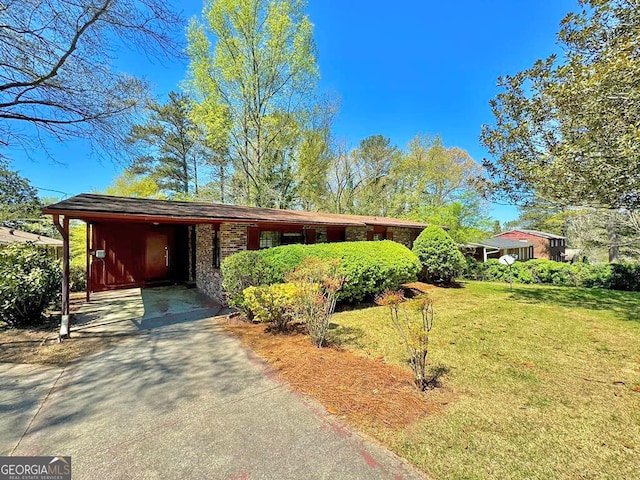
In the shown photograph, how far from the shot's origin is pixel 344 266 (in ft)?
24.6

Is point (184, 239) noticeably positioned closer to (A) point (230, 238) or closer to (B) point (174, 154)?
(A) point (230, 238)

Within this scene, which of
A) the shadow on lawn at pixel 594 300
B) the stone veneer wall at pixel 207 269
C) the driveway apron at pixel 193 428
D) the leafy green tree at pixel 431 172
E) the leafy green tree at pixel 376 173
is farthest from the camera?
the leafy green tree at pixel 376 173

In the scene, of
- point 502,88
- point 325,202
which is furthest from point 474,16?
point 325,202

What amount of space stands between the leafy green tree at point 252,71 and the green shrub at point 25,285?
420 inches

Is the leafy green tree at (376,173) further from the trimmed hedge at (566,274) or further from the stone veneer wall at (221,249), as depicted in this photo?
the stone veneer wall at (221,249)

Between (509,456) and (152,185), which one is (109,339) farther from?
(152,185)

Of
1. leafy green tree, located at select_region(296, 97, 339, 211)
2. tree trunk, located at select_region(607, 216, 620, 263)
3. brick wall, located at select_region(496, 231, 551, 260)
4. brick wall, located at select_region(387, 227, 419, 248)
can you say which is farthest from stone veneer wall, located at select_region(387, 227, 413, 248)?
brick wall, located at select_region(496, 231, 551, 260)

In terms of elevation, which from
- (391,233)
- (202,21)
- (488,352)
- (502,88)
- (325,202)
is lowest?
(488,352)

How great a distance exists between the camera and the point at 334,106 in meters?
19.9

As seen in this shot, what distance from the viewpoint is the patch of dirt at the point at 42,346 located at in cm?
452

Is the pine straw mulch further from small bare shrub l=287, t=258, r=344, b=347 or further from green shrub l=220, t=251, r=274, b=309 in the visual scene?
green shrub l=220, t=251, r=274, b=309

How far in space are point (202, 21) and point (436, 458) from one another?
62.3 ft

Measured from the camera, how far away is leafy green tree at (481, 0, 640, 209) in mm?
5664

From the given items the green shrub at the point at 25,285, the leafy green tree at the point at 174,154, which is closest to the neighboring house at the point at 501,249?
the leafy green tree at the point at 174,154
